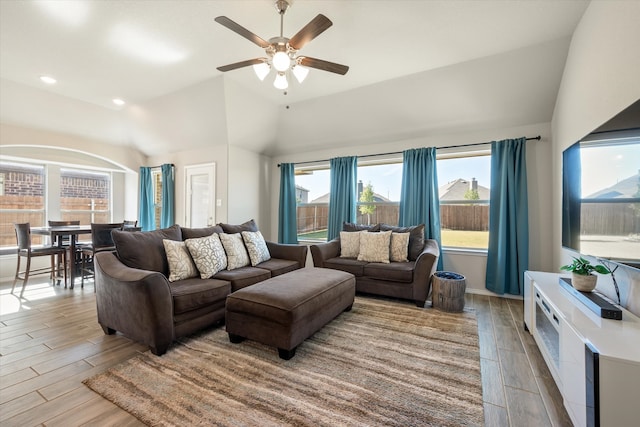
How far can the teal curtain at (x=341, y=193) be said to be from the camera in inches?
191

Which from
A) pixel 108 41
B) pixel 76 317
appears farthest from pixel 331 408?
pixel 108 41

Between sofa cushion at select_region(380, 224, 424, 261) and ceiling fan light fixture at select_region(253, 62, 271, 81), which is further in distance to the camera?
sofa cushion at select_region(380, 224, 424, 261)

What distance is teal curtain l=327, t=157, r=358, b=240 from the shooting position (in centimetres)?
485

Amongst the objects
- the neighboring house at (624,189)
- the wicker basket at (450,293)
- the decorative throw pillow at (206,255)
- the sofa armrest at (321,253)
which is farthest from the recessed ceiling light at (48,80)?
the neighboring house at (624,189)

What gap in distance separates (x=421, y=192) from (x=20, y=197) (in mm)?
6916

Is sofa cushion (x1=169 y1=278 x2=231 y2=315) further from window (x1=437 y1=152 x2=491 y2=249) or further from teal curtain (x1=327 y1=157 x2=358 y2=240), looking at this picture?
window (x1=437 y1=152 x2=491 y2=249)

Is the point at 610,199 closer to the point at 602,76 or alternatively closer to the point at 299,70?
the point at 602,76

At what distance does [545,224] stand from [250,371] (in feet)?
13.1

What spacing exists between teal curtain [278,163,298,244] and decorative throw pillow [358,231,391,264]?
1.92 meters

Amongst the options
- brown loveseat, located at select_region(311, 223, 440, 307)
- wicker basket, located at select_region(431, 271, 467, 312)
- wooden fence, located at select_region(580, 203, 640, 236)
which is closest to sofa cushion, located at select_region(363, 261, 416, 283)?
brown loveseat, located at select_region(311, 223, 440, 307)

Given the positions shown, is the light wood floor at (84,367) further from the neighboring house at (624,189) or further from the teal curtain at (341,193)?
the teal curtain at (341,193)

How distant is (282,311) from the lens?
2.04 meters

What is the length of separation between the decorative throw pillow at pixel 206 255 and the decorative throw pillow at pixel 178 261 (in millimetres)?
56

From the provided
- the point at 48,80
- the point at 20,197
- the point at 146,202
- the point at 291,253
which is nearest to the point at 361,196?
the point at 291,253
